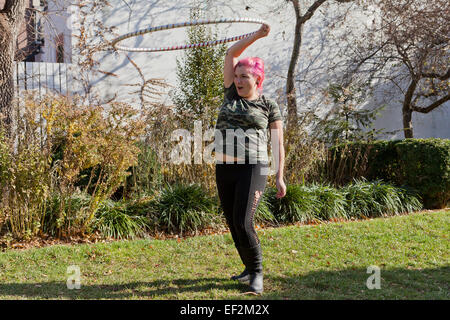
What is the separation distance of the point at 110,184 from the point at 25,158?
3.63ft

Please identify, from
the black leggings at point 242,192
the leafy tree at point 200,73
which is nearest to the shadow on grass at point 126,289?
the black leggings at point 242,192

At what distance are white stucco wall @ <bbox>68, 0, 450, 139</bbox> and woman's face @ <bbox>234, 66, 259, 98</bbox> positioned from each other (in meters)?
7.45

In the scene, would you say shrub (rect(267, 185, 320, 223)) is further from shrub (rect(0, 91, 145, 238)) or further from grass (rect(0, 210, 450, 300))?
shrub (rect(0, 91, 145, 238))

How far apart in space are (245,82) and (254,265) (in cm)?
141

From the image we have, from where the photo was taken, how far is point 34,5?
11.5 metres

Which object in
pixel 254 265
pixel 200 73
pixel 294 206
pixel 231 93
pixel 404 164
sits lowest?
pixel 254 265

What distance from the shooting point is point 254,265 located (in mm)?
3363

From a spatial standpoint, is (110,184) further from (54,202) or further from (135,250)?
(135,250)

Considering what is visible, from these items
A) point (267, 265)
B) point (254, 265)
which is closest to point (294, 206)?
point (267, 265)

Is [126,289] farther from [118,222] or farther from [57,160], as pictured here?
[57,160]

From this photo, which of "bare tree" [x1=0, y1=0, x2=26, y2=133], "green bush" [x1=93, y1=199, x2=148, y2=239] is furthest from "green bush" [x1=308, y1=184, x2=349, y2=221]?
"bare tree" [x1=0, y1=0, x2=26, y2=133]

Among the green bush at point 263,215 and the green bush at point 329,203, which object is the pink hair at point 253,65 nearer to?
the green bush at point 263,215

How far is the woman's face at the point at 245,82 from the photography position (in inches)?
130
